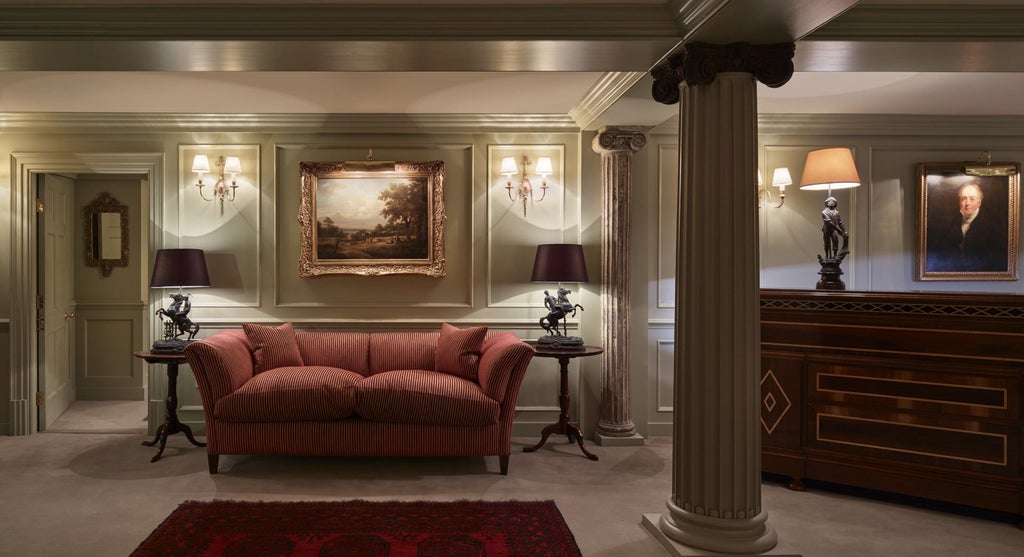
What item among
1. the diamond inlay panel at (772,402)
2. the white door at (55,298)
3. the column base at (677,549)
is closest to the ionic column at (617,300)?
the diamond inlay panel at (772,402)

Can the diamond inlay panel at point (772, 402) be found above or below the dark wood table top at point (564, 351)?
below

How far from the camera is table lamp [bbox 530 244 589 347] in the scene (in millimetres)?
4746

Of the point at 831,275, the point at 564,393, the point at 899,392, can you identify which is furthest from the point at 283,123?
the point at 899,392

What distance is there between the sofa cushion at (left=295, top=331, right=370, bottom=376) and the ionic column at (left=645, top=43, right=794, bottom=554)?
2734 mm

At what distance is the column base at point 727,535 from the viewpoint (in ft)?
9.37

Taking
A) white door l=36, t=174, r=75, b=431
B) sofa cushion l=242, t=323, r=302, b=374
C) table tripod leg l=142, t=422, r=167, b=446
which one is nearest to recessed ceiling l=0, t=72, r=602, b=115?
white door l=36, t=174, r=75, b=431

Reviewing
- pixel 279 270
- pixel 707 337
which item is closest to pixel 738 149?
pixel 707 337

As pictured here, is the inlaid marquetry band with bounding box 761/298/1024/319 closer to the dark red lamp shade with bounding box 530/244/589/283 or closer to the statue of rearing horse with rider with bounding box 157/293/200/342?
the dark red lamp shade with bounding box 530/244/589/283

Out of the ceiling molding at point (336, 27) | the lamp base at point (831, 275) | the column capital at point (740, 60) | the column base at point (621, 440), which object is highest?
the ceiling molding at point (336, 27)

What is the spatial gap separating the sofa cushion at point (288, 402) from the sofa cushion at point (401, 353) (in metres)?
0.70

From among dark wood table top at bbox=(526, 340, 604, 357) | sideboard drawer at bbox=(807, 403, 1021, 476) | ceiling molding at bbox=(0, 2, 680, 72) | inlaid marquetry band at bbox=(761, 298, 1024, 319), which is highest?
ceiling molding at bbox=(0, 2, 680, 72)

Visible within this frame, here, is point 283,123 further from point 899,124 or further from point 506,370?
point 899,124

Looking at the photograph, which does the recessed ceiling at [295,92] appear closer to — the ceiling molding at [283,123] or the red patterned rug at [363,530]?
the ceiling molding at [283,123]

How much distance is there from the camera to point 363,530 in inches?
127
